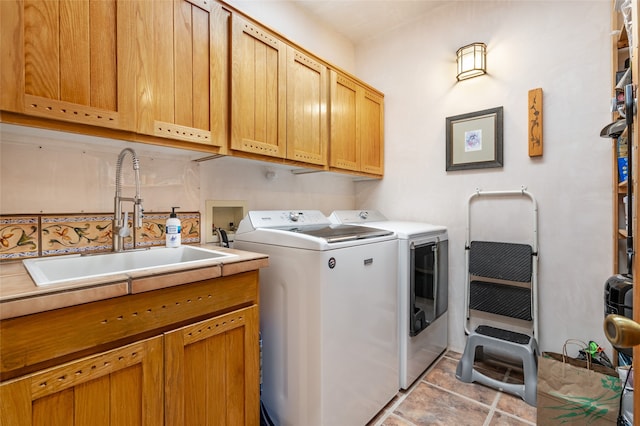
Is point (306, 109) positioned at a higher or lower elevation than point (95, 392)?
higher

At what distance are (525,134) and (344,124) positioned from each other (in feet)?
4.24

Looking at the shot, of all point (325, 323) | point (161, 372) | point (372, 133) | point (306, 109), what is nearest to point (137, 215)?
point (161, 372)

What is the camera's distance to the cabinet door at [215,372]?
3.51 feet

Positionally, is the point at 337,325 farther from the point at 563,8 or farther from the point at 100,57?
the point at 563,8

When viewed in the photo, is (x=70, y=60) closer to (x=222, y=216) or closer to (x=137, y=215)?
(x=137, y=215)

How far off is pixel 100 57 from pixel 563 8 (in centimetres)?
270

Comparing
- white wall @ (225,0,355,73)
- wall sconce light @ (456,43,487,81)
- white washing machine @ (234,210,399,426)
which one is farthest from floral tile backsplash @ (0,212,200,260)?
wall sconce light @ (456,43,487,81)

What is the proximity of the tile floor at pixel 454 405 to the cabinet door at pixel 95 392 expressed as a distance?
1.22 meters

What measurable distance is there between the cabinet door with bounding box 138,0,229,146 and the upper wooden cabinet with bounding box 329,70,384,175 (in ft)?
2.97

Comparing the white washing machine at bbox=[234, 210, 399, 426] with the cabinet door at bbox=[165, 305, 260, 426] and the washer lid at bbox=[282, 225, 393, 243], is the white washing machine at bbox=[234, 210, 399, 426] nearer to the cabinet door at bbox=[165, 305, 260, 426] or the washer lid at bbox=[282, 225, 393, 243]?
the washer lid at bbox=[282, 225, 393, 243]

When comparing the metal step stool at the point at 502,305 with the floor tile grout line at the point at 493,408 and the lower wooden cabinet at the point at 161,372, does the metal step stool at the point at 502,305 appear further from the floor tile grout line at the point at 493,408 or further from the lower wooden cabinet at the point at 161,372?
the lower wooden cabinet at the point at 161,372

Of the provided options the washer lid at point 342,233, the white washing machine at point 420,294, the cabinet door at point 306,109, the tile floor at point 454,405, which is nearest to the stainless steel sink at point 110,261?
the washer lid at point 342,233

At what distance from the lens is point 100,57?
1159 mm

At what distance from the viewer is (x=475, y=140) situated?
7.49ft
